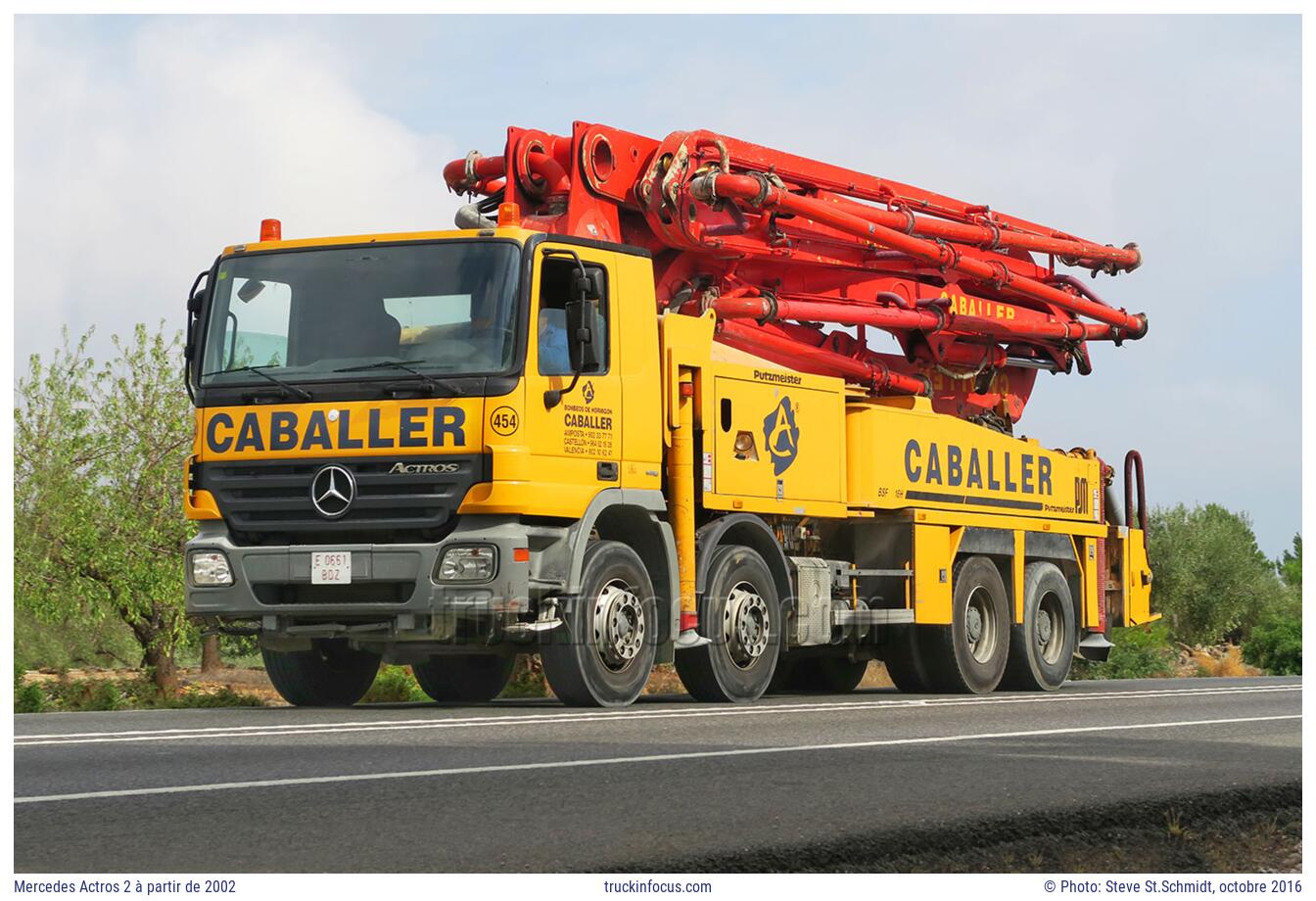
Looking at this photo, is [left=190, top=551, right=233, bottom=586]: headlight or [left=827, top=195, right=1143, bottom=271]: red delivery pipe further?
[left=827, top=195, right=1143, bottom=271]: red delivery pipe

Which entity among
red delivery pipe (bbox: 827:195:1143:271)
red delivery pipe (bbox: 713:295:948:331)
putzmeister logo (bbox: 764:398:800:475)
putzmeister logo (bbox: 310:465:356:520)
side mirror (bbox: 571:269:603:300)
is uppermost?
red delivery pipe (bbox: 827:195:1143:271)

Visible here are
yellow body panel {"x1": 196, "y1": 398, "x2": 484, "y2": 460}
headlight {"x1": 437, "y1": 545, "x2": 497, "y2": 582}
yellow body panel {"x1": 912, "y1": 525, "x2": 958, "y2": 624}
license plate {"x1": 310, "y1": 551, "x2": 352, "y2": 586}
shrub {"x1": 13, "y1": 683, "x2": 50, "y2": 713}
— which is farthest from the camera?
shrub {"x1": 13, "y1": 683, "x2": 50, "y2": 713}

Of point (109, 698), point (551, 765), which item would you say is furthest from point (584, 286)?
point (109, 698)

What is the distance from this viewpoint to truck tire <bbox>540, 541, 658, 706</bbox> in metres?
13.2

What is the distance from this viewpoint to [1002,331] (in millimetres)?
19453

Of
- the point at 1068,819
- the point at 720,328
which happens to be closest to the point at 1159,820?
the point at 1068,819

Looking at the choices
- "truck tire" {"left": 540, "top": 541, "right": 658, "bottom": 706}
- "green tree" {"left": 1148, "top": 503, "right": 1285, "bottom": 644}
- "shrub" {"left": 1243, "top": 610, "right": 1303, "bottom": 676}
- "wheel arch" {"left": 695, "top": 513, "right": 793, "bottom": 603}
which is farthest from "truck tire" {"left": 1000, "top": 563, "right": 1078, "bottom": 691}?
"green tree" {"left": 1148, "top": 503, "right": 1285, "bottom": 644}

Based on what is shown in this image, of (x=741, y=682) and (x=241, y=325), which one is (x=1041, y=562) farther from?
(x=241, y=325)

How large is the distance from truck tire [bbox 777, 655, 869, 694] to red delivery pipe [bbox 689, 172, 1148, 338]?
4.08 metres

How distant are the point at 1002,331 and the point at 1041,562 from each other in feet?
7.57

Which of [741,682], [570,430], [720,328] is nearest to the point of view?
[570,430]

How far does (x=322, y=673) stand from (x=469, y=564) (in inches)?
114

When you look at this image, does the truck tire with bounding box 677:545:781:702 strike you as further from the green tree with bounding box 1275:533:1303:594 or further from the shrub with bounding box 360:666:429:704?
the green tree with bounding box 1275:533:1303:594

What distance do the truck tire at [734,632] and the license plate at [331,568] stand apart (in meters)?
2.80
